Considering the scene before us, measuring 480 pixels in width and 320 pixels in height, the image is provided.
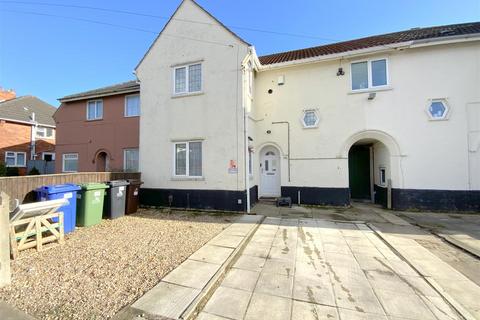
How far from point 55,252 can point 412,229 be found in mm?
9036

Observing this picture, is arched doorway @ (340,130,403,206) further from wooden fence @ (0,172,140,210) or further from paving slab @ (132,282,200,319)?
wooden fence @ (0,172,140,210)

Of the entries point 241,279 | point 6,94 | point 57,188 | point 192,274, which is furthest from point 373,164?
point 6,94

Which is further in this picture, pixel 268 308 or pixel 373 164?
pixel 373 164

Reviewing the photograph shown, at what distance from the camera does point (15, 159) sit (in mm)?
18609

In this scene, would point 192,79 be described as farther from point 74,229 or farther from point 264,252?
point 264,252

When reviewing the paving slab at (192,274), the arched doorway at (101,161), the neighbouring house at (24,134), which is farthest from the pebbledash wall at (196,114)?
the neighbouring house at (24,134)

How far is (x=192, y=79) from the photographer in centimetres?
927

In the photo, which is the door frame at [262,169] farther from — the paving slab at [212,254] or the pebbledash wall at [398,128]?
the paving slab at [212,254]

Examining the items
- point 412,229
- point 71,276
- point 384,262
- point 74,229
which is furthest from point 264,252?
point 74,229

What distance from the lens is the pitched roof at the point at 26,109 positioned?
1892cm

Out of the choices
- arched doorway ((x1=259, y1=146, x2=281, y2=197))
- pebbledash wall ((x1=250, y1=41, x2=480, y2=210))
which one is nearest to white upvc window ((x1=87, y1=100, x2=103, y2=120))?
arched doorway ((x1=259, y1=146, x2=281, y2=197))

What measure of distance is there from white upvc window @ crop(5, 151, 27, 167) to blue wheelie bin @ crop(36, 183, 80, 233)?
18.8 meters

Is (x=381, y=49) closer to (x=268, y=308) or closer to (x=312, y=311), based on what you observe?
(x=312, y=311)

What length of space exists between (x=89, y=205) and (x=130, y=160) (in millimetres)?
7380
